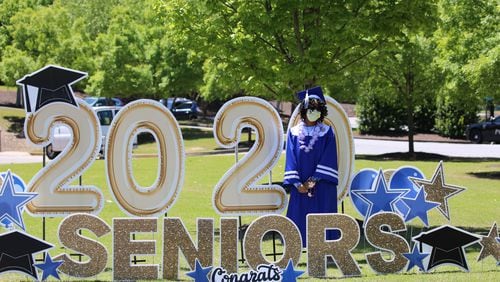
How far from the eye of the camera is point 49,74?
8.43 m

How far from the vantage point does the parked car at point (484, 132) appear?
37.4 meters

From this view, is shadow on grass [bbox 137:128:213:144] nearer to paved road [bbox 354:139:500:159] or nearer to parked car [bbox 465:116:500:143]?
paved road [bbox 354:139:500:159]

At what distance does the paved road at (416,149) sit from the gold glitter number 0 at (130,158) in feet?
60.6

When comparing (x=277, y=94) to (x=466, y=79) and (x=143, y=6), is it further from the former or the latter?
(x=143, y=6)

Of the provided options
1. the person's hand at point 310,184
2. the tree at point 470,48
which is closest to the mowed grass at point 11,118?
the tree at point 470,48

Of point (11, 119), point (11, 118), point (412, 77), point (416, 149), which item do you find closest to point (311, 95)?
point (412, 77)

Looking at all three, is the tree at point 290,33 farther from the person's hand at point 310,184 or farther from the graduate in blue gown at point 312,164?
the person's hand at point 310,184

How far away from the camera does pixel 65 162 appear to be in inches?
331

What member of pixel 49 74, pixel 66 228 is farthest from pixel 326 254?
pixel 49 74

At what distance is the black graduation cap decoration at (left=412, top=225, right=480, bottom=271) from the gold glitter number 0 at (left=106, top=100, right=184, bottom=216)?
307cm

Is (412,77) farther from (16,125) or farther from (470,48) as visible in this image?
(16,125)

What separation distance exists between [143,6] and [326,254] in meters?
41.2

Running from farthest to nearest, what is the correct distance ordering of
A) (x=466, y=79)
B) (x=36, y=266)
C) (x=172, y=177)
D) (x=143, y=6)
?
(x=143, y=6) → (x=466, y=79) → (x=172, y=177) → (x=36, y=266)

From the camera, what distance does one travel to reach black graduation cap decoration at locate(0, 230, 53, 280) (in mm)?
7898
